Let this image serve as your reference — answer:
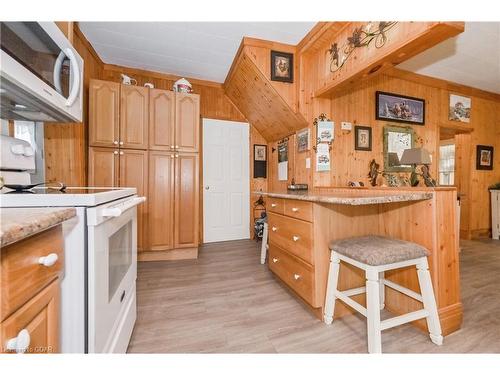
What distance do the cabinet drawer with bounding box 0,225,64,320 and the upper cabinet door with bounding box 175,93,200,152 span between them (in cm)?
226

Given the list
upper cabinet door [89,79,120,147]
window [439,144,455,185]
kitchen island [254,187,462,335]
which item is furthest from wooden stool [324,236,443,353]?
window [439,144,455,185]

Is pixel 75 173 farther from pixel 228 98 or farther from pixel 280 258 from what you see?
pixel 228 98

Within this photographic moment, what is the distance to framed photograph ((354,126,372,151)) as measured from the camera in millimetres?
2953

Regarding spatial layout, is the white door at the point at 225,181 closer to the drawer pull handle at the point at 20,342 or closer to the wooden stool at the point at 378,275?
the wooden stool at the point at 378,275

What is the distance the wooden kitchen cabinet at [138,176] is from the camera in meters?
2.57

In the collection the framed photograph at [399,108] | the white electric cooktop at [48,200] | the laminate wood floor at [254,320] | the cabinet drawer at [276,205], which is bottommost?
the laminate wood floor at [254,320]

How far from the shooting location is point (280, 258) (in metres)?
1.99

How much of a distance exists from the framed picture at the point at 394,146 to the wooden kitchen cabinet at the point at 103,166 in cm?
362

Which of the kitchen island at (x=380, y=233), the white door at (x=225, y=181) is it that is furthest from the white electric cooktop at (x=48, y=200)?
the white door at (x=225, y=181)

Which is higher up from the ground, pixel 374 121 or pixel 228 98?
pixel 228 98

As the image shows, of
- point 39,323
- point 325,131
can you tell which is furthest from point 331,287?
point 325,131

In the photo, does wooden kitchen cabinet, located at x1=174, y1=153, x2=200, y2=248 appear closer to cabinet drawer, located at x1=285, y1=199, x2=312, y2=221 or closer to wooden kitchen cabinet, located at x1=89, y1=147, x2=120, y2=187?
wooden kitchen cabinet, located at x1=89, y1=147, x2=120, y2=187

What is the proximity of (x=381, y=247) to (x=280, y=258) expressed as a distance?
36.3 inches
